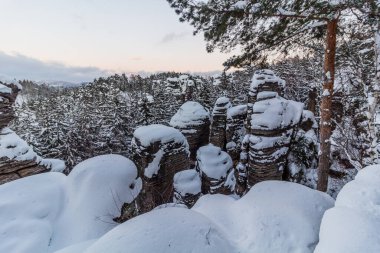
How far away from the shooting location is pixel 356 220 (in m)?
2.72

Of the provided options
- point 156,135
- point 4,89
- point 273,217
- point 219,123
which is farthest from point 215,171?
point 273,217

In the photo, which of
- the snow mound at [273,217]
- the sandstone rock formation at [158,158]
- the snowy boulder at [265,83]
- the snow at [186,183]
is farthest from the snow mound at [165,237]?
the snowy boulder at [265,83]

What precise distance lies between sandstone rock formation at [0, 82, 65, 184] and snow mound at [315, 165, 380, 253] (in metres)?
10.5

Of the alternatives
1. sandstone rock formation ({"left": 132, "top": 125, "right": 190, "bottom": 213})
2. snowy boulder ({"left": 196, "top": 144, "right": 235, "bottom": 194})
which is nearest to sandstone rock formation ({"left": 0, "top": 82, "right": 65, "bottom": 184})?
sandstone rock formation ({"left": 132, "top": 125, "right": 190, "bottom": 213})

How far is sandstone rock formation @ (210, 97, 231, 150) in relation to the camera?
2205 cm

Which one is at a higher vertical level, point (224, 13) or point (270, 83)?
point (224, 13)

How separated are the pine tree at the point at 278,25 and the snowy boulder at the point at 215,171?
8.14 metres

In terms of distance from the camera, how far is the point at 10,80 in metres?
9.54

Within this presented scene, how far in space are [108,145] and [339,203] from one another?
2728 centimetres

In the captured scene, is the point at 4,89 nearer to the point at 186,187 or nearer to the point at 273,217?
the point at 186,187

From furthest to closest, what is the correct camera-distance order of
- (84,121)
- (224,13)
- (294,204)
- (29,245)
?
(84,121)
(224,13)
(29,245)
(294,204)

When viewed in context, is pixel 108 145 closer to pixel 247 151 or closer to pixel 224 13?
pixel 247 151

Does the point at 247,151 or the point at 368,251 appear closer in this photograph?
the point at 368,251

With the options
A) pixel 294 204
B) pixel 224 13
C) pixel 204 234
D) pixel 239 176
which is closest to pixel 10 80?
pixel 224 13
